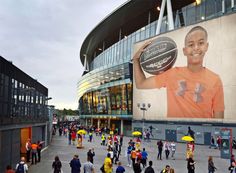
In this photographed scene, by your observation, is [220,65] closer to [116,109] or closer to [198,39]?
[198,39]

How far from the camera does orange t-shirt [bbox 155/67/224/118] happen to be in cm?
4456

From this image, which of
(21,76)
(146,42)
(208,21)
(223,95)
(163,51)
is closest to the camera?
(21,76)

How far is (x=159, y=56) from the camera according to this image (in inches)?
2152

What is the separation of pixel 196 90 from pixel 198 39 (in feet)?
22.0

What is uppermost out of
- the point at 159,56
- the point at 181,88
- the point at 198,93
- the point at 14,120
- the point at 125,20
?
the point at 125,20

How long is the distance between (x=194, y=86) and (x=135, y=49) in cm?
1644

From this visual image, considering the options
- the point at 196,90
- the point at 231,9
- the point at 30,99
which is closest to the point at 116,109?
the point at 196,90

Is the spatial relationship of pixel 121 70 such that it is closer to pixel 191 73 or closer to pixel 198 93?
pixel 191 73

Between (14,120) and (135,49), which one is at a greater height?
(135,49)

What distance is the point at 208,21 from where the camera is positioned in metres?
46.2

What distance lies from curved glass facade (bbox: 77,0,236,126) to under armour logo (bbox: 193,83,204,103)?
9.57 metres

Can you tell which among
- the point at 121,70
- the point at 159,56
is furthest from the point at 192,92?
the point at 121,70

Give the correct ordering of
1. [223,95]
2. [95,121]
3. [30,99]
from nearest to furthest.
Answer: [30,99] < [223,95] < [95,121]

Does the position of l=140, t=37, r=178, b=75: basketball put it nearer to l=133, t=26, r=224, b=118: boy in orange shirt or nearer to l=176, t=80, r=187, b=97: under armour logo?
l=133, t=26, r=224, b=118: boy in orange shirt
